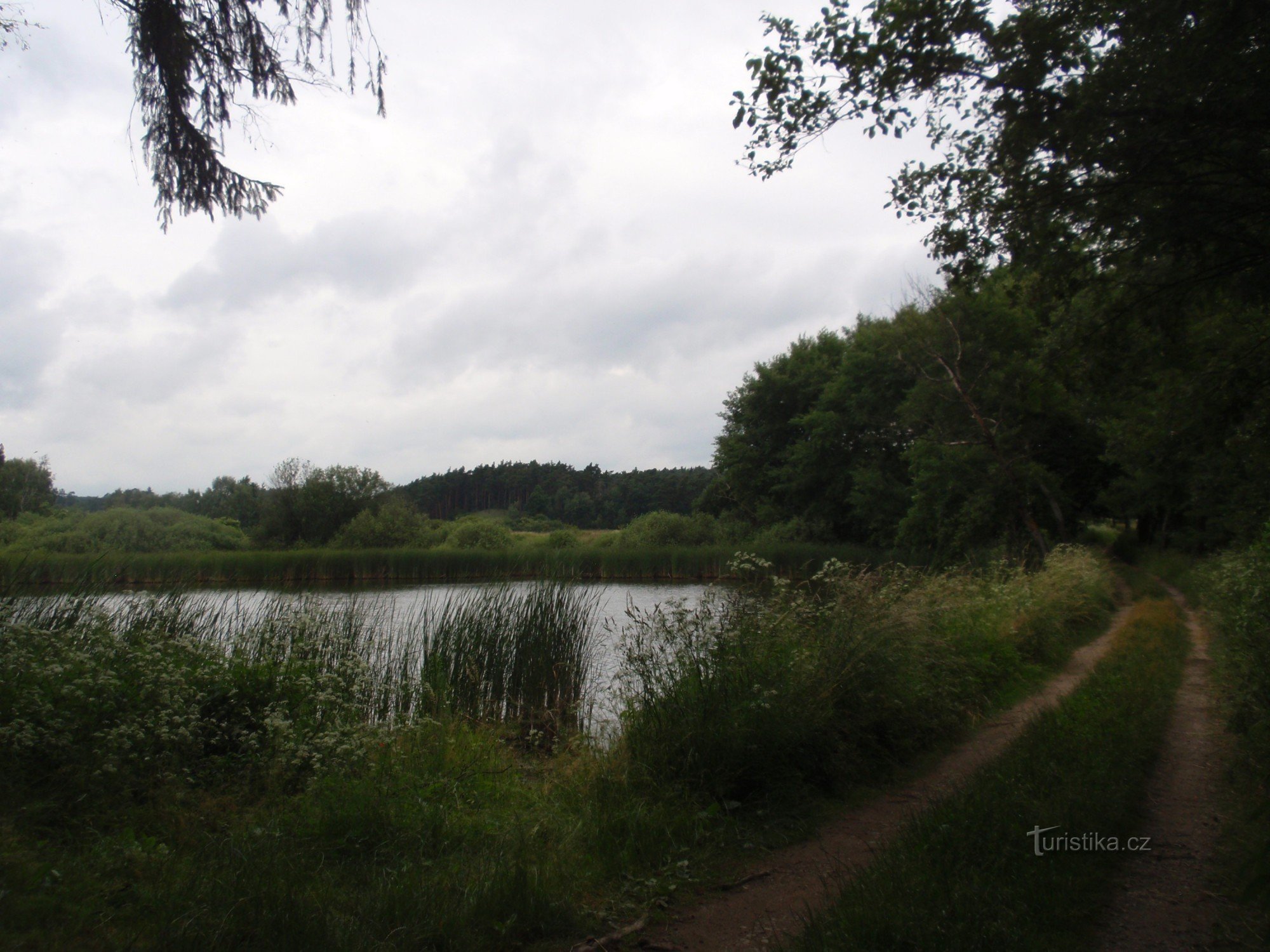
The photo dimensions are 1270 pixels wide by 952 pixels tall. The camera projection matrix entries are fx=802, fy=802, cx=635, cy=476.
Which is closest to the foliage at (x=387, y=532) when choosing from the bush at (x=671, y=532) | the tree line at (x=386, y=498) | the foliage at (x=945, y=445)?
the tree line at (x=386, y=498)

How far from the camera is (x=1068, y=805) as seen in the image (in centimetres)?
446

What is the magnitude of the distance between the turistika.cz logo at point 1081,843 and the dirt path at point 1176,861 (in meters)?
0.07

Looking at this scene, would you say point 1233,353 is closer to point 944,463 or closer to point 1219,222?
point 1219,222

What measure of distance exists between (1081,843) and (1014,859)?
445 mm

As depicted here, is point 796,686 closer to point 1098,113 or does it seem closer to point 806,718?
point 806,718

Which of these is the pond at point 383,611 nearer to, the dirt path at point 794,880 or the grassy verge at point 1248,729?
the dirt path at point 794,880

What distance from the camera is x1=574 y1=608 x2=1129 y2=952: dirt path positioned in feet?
11.7

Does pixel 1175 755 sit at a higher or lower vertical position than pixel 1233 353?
lower

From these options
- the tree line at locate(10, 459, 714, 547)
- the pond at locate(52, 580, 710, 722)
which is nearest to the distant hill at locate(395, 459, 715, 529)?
the tree line at locate(10, 459, 714, 547)

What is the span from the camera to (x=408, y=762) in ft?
18.4

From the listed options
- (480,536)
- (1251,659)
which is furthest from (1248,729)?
(480,536)

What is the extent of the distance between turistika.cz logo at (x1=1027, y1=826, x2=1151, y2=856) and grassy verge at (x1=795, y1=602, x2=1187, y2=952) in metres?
0.02

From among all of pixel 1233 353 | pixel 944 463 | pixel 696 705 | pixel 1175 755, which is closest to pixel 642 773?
pixel 696 705

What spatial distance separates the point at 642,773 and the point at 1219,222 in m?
5.33
